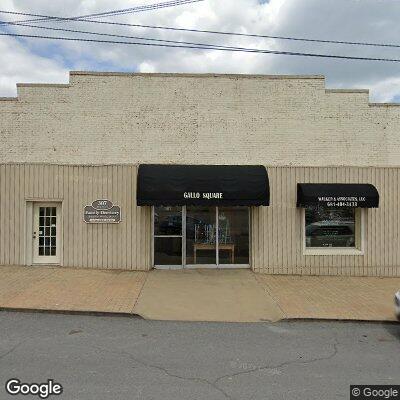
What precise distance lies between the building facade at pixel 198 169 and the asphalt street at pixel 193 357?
4651mm

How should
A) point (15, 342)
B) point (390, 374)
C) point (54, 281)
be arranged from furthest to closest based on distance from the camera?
point (54, 281)
point (15, 342)
point (390, 374)

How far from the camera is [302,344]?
23.8 feet

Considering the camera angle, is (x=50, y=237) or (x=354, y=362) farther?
(x=50, y=237)

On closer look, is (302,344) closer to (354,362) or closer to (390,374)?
(354,362)

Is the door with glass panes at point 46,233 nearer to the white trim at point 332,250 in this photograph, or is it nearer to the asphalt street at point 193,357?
the asphalt street at point 193,357

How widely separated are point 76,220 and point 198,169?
4.05 meters

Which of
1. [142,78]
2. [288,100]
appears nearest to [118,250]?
[142,78]

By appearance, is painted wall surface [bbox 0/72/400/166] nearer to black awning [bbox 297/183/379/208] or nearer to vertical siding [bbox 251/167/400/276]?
vertical siding [bbox 251/167/400/276]

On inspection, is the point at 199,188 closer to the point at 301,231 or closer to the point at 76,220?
the point at 301,231

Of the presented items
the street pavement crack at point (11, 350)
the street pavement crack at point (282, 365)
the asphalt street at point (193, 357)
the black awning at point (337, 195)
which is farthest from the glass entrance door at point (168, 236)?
the street pavement crack at point (282, 365)

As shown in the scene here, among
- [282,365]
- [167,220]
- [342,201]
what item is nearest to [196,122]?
[167,220]

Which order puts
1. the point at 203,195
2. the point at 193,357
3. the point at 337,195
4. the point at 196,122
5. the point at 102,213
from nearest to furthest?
the point at 193,357 < the point at 203,195 < the point at 337,195 < the point at 102,213 < the point at 196,122

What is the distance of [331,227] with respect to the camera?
44.6 ft

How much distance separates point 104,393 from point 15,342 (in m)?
2.64
